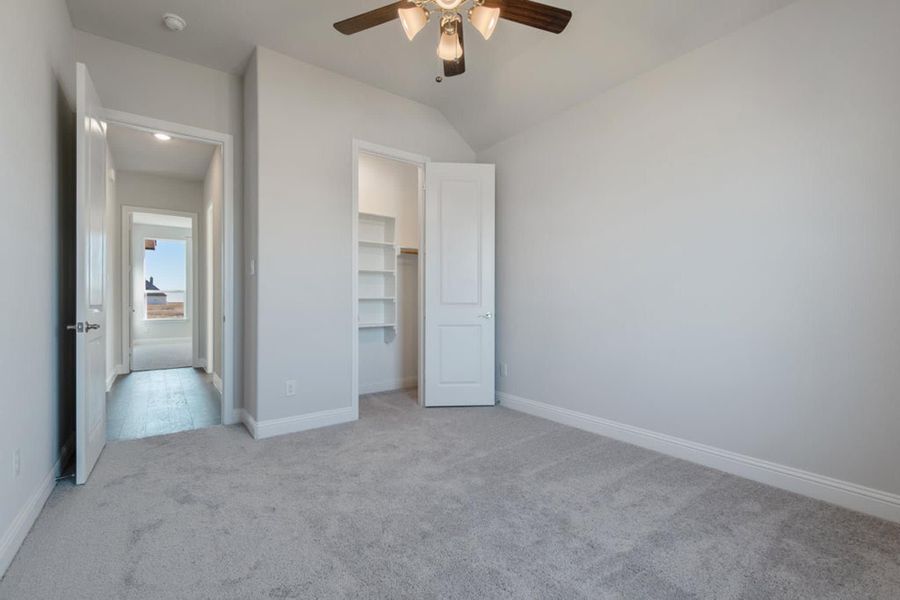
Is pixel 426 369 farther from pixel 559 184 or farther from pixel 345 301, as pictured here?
pixel 559 184

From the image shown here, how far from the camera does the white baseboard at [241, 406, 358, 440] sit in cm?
309

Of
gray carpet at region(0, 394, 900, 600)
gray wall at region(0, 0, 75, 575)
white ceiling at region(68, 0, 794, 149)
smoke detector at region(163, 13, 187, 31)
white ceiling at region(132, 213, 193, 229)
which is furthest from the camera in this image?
white ceiling at region(132, 213, 193, 229)

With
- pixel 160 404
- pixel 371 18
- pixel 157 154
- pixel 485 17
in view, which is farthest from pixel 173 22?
pixel 160 404

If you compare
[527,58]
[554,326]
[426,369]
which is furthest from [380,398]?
[527,58]

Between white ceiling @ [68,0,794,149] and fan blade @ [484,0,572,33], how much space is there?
741 mm

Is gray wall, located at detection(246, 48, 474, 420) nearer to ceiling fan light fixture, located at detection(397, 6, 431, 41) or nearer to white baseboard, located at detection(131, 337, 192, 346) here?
ceiling fan light fixture, located at detection(397, 6, 431, 41)

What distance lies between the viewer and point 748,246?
245cm

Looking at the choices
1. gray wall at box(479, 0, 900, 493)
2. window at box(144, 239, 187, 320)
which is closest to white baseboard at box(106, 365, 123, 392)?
window at box(144, 239, 187, 320)

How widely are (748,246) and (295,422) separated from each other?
10.5ft

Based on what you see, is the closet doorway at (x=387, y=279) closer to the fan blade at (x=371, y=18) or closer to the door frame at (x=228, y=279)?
the door frame at (x=228, y=279)

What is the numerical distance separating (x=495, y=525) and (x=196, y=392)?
4.00 m

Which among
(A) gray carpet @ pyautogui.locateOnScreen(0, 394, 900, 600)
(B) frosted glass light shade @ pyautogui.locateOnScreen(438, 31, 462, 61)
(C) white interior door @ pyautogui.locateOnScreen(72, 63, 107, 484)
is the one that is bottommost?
(A) gray carpet @ pyautogui.locateOnScreen(0, 394, 900, 600)

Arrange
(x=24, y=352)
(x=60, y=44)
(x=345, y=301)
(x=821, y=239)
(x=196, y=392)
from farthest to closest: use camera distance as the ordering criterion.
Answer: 1. (x=196, y=392)
2. (x=345, y=301)
3. (x=60, y=44)
4. (x=821, y=239)
5. (x=24, y=352)

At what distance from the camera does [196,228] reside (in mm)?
6148
